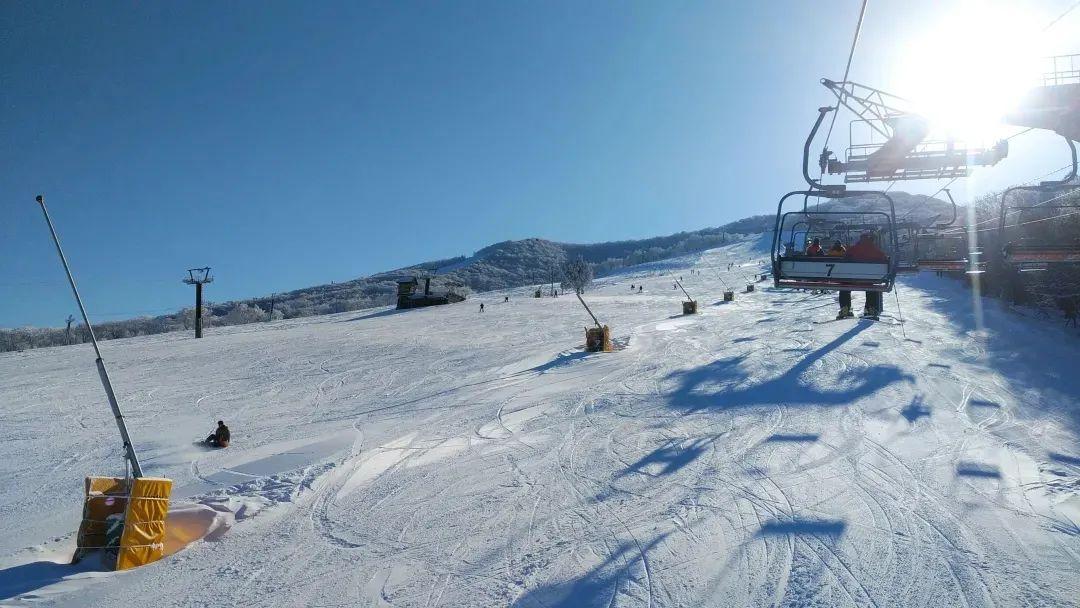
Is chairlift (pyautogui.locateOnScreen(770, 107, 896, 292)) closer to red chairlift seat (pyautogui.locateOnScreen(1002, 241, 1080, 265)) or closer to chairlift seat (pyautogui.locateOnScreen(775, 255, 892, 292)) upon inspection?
chairlift seat (pyautogui.locateOnScreen(775, 255, 892, 292))

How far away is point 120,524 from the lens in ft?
20.8

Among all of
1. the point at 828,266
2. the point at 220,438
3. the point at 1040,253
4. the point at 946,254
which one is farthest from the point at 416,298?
the point at 1040,253

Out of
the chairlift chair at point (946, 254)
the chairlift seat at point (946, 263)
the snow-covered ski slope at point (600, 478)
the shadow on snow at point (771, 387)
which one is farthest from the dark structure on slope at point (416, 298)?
the chairlift seat at point (946, 263)

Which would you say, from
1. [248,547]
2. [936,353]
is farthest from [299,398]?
[936,353]

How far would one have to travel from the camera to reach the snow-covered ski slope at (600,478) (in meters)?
5.92

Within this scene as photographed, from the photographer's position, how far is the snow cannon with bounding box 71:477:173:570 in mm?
6289

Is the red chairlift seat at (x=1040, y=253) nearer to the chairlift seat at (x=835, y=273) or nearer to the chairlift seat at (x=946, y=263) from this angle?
the chairlift seat at (x=835, y=273)

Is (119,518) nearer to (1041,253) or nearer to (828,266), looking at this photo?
(828,266)

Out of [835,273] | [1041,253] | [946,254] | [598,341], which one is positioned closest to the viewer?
[1041,253]

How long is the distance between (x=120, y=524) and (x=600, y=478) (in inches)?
237

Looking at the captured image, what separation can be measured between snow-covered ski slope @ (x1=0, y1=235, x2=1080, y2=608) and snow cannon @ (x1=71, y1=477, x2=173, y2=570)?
212 mm

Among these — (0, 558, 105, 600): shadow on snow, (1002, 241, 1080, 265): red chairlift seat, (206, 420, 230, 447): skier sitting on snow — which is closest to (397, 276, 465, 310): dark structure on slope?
(206, 420, 230, 447): skier sitting on snow

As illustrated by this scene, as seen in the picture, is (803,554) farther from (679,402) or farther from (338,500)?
(679,402)

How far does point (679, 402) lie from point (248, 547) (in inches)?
395
